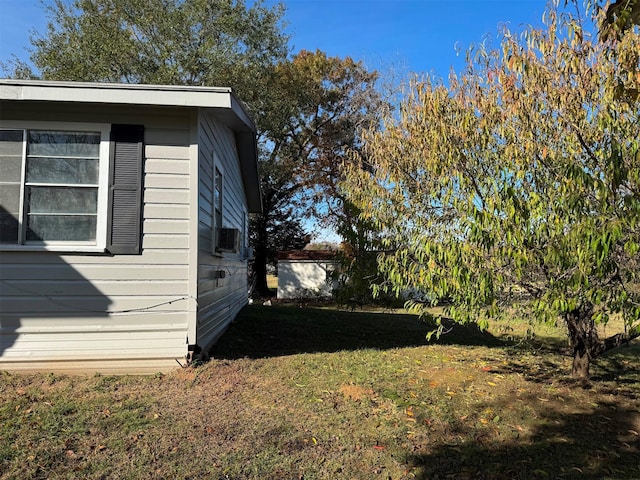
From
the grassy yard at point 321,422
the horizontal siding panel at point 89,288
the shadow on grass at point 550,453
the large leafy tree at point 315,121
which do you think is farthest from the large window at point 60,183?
the large leafy tree at point 315,121

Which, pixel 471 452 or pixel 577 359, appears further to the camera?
pixel 577 359

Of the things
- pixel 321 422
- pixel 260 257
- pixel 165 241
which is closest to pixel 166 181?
pixel 165 241

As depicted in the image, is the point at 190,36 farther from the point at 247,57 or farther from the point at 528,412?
Result: the point at 528,412

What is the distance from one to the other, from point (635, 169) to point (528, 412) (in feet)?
8.55

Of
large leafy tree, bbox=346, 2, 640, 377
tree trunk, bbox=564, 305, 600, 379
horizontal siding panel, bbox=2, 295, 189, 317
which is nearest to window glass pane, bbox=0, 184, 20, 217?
horizontal siding panel, bbox=2, 295, 189, 317

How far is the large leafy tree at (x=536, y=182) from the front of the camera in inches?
150

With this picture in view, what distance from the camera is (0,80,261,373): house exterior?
5133 millimetres

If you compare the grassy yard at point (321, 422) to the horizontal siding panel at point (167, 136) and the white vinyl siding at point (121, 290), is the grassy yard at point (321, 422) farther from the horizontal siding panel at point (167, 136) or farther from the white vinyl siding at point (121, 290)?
the horizontal siding panel at point (167, 136)

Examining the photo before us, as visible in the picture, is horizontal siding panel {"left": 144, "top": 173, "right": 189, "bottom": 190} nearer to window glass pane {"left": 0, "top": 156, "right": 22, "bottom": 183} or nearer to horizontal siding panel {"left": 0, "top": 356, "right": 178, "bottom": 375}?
window glass pane {"left": 0, "top": 156, "right": 22, "bottom": 183}

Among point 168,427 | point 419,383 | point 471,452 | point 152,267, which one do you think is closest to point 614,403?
point 419,383

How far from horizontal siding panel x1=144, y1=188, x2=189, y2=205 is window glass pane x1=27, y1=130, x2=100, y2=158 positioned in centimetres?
73

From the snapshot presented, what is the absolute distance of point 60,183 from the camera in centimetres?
523

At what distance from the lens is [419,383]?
558 centimetres

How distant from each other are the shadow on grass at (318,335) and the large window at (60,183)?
2351mm
